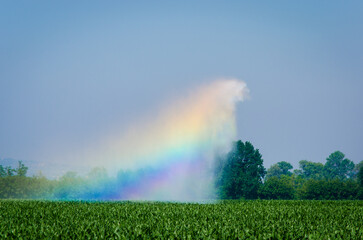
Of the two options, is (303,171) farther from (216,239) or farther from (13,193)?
(216,239)

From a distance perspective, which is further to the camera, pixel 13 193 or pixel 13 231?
pixel 13 193

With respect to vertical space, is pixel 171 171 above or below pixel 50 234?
above

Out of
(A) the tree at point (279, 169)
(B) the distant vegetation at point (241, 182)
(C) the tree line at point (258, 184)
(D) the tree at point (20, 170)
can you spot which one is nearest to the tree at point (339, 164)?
(B) the distant vegetation at point (241, 182)

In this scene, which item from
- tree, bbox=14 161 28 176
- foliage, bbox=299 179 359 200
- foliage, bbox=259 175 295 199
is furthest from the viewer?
tree, bbox=14 161 28 176

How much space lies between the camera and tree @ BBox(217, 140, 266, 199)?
86188 millimetres

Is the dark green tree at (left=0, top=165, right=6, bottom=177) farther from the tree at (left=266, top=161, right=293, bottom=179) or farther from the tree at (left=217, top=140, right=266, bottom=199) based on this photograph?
the tree at (left=266, top=161, right=293, bottom=179)

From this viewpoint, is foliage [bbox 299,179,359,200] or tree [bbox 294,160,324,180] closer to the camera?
foliage [bbox 299,179,359,200]

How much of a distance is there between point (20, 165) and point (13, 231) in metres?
138

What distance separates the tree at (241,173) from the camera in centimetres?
8619

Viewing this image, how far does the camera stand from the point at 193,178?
358 feet

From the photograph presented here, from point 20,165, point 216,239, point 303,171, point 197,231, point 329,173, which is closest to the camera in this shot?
point 216,239

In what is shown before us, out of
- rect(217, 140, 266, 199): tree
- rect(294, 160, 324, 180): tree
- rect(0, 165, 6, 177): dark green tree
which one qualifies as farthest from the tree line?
rect(0, 165, 6, 177): dark green tree

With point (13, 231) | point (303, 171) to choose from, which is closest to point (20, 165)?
point (303, 171)

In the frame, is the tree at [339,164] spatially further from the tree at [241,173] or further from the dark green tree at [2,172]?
the dark green tree at [2,172]
